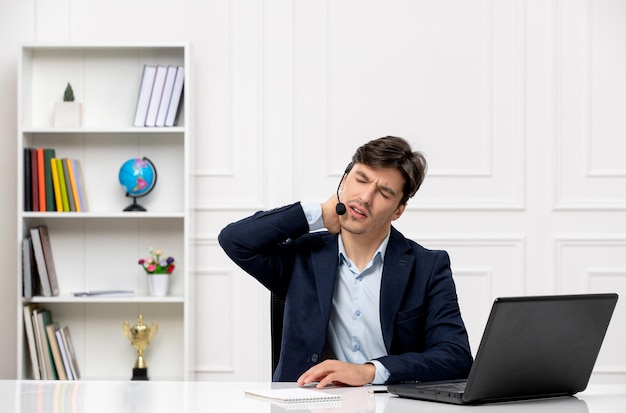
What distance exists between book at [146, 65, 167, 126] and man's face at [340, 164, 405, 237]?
2.02m

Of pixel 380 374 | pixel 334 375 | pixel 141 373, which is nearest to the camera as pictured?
pixel 334 375

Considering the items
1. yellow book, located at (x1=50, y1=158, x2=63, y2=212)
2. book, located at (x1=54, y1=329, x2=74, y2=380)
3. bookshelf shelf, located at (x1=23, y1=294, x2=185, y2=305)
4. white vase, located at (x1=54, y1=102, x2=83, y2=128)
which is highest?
white vase, located at (x1=54, y1=102, x2=83, y2=128)

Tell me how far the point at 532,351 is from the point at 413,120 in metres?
2.70

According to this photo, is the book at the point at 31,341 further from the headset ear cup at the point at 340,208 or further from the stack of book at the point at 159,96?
the headset ear cup at the point at 340,208

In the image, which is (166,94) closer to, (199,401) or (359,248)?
(359,248)

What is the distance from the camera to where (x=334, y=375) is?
76.5 inches

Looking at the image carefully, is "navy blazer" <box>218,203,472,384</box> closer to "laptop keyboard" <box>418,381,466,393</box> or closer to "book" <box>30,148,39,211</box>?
"laptop keyboard" <box>418,381,466,393</box>

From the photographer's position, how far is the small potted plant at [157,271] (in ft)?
13.8

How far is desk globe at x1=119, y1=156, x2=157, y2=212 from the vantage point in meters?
4.21

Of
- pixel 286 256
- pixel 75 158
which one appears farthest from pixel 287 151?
pixel 286 256

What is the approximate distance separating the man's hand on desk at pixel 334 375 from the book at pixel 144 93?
2.50 meters

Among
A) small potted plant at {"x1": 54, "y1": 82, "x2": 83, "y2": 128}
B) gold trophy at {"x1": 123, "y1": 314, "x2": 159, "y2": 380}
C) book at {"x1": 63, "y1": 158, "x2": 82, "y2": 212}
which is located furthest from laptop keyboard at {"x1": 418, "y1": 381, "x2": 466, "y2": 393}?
small potted plant at {"x1": 54, "y1": 82, "x2": 83, "y2": 128}

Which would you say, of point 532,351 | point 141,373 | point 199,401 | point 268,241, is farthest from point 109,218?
point 532,351

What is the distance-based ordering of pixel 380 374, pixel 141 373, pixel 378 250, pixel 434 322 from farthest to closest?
pixel 141 373, pixel 378 250, pixel 434 322, pixel 380 374
